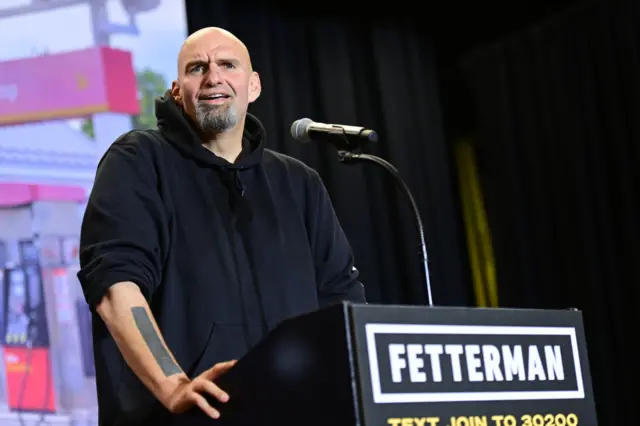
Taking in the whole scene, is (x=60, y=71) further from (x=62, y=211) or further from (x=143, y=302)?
(x=143, y=302)

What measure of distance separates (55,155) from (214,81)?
5.82 ft

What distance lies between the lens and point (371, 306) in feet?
3.90

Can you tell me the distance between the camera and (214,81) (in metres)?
1.88

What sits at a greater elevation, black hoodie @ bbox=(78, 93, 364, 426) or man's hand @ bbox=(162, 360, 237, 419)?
black hoodie @ bbox=(78, 93, 364, 426)

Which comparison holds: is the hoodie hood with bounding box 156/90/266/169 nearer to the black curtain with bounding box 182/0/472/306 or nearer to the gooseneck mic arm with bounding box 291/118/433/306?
the gooseneck mic arm with bounding box 291/118/433/306

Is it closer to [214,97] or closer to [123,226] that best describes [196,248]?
[123,226]

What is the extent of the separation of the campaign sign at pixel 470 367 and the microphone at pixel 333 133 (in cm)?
81

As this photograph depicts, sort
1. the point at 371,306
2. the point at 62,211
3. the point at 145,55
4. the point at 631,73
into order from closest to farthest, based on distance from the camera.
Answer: the point at 371,306 → the point at 62,211 → the point at 145,55 → the point at 631,73

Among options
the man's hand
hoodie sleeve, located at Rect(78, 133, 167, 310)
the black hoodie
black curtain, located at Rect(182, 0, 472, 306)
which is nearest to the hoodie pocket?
the black hoodie

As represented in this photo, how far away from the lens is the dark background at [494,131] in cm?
467

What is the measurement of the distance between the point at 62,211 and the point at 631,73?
2.76 m

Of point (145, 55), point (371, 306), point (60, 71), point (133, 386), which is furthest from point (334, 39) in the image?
point (371, 306)

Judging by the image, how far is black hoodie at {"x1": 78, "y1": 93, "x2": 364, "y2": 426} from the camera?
161 centimetres

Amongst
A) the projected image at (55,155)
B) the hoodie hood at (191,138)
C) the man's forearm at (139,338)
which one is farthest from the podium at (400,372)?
the projected image at (55,155)
